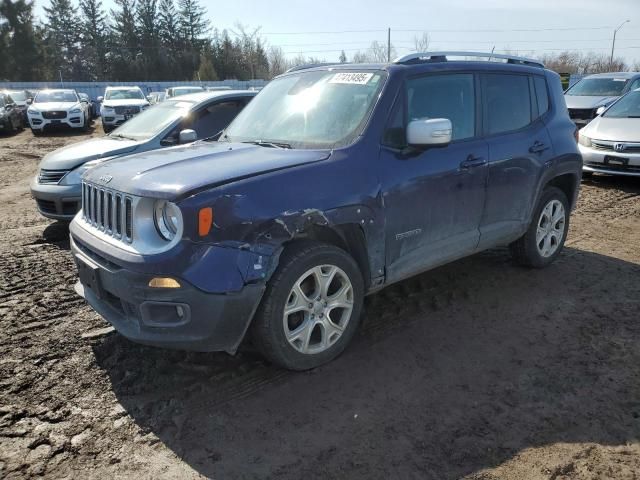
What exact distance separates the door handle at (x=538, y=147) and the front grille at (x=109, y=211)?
3.52 metres

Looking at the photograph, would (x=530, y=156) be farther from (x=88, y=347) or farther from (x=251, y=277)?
(x=88, y=347)

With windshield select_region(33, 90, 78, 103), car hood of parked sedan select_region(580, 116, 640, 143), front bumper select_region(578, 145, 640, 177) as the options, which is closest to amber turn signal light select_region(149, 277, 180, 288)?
front bumper select_region(578, 145, 640, 177)

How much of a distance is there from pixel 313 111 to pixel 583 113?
11298 millimetres

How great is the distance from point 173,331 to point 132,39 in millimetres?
67539

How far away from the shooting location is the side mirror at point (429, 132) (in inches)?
137

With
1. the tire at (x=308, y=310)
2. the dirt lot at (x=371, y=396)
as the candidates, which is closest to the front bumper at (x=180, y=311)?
the tire at (x=308, y=310)

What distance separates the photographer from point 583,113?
12.8 meters

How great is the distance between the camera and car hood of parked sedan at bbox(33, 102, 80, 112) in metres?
19.5

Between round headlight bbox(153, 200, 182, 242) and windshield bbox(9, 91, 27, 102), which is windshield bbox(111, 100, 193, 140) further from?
windshield bbox(9, 91, 27, 102)

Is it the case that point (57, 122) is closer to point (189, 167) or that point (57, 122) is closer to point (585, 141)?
point (585, 141)

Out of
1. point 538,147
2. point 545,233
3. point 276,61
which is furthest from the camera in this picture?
point 276,61

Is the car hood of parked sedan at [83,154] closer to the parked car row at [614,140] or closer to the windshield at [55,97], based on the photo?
the parked car row at [614,140]

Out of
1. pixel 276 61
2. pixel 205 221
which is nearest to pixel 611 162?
pixel 205 221

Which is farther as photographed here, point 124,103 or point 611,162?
point 124,103
